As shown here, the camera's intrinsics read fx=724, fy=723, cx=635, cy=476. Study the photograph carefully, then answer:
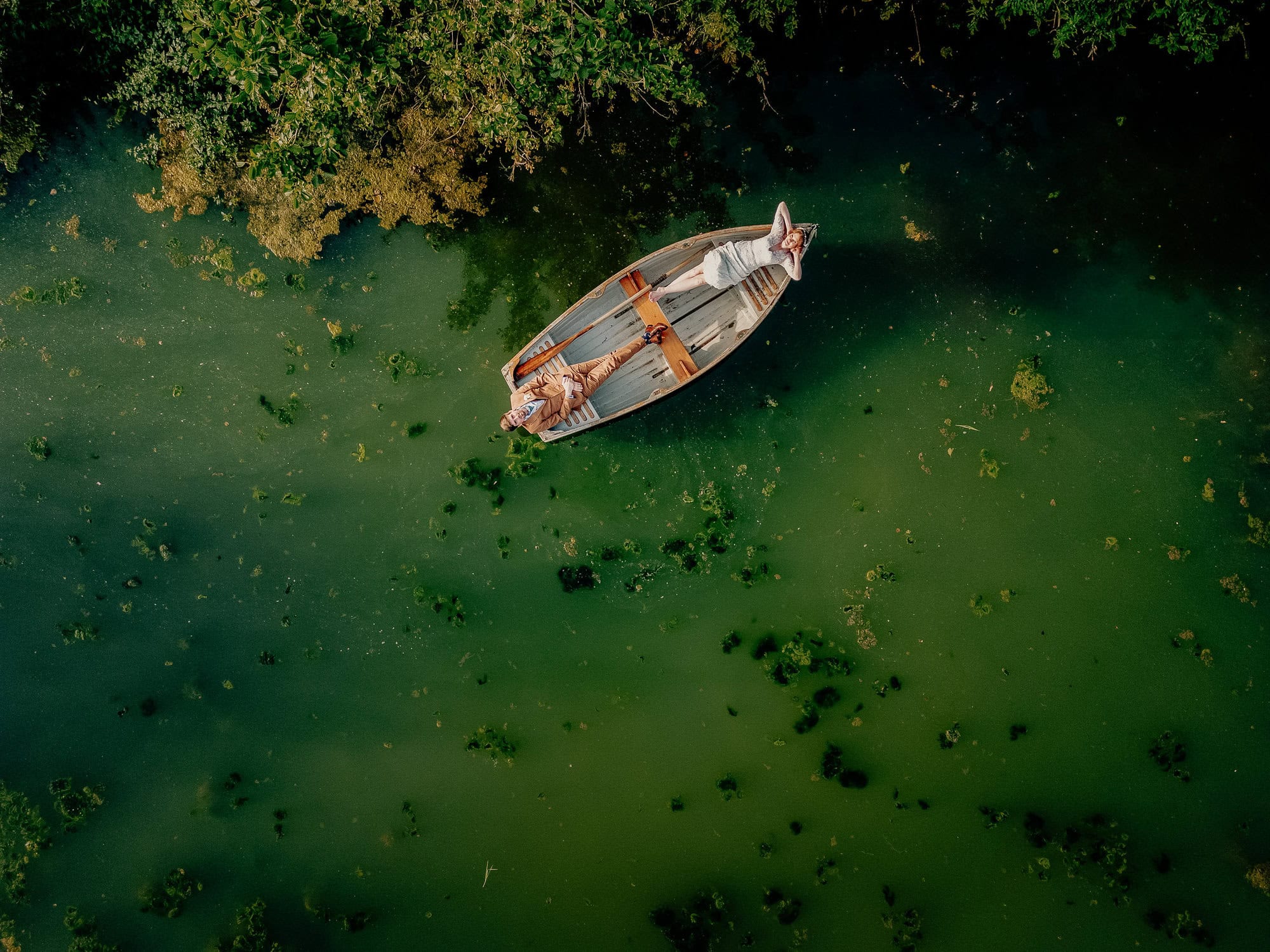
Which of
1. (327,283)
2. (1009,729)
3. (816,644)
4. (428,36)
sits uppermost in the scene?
(428,36)

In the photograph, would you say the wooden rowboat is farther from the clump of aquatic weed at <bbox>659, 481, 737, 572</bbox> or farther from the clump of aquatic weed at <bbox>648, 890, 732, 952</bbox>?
the clump of aquatic weed at <bbox>648, 890, 732, 952</bbox>

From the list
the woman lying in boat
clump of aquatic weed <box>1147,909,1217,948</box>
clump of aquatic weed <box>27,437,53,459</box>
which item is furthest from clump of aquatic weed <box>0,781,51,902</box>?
clump of aquatic weed <box>1147,909,1217,948</box>

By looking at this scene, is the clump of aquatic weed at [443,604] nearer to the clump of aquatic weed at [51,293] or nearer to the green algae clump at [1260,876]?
the clump of aquatic weed at [51,293]

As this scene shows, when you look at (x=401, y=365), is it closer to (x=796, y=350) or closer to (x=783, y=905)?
(x=796, y=350)

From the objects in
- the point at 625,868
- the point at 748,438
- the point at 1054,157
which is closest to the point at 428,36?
the point at 748,438

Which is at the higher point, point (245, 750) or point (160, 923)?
point (245, 750)

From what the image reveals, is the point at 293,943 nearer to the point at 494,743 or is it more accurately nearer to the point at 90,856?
the point at 90,856

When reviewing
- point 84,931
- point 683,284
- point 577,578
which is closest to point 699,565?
point 577,578
